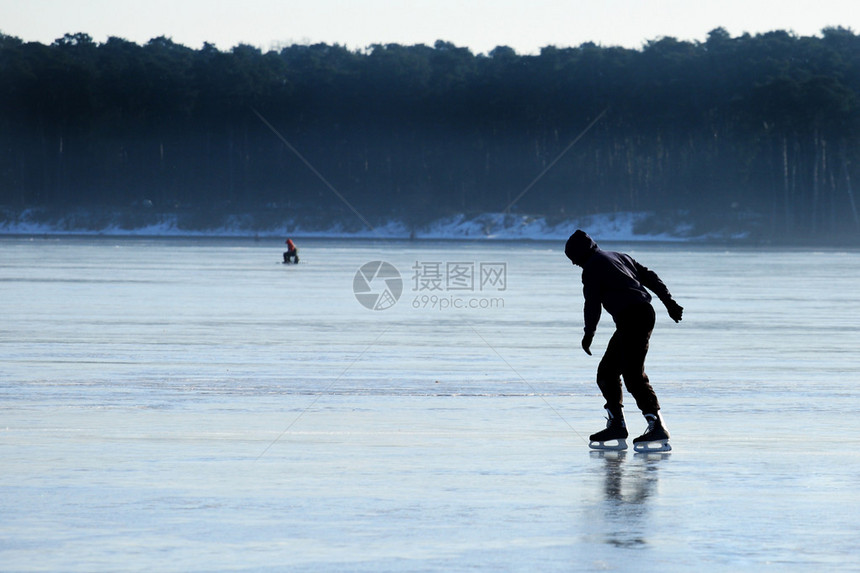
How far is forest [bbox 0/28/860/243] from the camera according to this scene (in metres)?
130

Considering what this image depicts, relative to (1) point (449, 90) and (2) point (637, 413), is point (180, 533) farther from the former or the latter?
(1) point (449, 90)

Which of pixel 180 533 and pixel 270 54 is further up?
pixel 270 54

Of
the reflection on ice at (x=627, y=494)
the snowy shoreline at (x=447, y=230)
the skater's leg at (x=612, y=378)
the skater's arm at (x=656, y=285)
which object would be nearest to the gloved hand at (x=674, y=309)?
the skater's arm at (x=656, y=285)

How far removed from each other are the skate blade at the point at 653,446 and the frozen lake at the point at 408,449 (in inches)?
6.3

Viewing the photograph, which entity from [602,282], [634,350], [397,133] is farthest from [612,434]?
[397,133]

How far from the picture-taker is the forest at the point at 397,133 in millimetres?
130000

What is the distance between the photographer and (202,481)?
29.4 ft

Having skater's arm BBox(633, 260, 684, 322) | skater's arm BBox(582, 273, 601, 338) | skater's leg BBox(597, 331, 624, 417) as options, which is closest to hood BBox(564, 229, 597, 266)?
skater's arm BBox(582, 273, 601, 338)

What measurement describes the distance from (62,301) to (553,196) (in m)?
111

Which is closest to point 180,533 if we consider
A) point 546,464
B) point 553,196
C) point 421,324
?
point 546,464

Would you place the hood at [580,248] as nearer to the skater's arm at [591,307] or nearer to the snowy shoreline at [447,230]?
the skater's arm at [591,307]

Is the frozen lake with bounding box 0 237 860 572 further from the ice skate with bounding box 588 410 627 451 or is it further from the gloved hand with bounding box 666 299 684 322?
the gloved hand with bounding box 666 299 684 322

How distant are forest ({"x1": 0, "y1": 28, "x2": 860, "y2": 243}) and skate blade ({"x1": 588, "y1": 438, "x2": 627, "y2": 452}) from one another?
11174cm

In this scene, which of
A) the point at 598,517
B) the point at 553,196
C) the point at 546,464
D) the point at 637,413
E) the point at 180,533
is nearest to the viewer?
the point at 180,533
